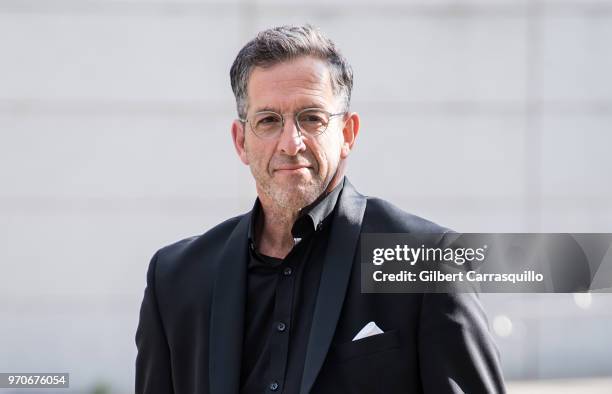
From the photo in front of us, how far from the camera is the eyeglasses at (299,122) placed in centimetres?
230

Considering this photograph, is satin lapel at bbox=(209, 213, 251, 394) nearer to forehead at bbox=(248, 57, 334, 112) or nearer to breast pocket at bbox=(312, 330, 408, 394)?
breast pocket at bbox=(312, 330, 408, 394)

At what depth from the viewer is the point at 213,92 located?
19.6ft

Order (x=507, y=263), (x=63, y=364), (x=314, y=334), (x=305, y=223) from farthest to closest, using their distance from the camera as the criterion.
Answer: (x=63, y=364), (x=507, y=263), (x=305, y=223), (x=314, y=334)

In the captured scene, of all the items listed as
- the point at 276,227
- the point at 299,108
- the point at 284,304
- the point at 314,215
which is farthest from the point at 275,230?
the point at 299,108

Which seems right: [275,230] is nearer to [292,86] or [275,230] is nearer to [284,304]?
[284,304]


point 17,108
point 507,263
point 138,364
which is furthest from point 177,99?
point 138,364

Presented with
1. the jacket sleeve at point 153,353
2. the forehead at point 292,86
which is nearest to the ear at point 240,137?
the forehead at point 292,86

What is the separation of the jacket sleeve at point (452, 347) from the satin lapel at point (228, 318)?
0.49m

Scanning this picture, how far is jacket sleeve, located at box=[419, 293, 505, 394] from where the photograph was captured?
7.01ft

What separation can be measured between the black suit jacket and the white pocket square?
0.04ft

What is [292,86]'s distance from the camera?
2312 mm

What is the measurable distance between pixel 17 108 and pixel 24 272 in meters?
1.14

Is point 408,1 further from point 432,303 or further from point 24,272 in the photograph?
point 432,303

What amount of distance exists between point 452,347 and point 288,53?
903 millimetres
